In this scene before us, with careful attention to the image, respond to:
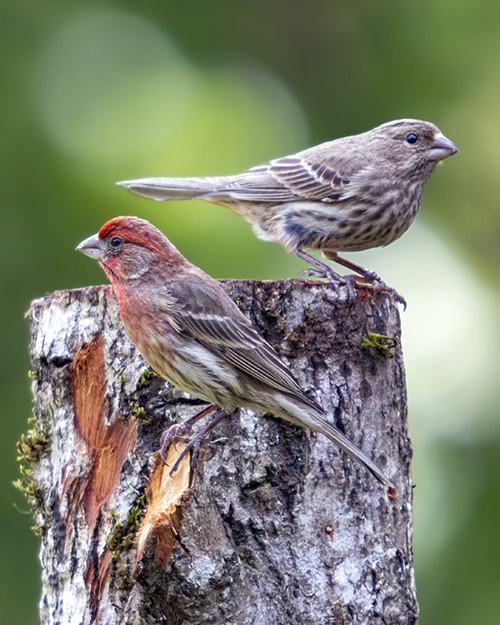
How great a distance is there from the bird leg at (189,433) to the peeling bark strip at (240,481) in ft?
0.19

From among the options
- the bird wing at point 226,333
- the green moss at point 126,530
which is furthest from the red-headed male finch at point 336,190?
the green moss at point 126,530

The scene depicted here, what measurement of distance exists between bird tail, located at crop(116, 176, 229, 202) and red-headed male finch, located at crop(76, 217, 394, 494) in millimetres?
1182

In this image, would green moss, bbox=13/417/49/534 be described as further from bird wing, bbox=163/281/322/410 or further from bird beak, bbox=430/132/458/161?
bird beak, bbox=430/132/458/161

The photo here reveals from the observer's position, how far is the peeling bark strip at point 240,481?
3.94 meters

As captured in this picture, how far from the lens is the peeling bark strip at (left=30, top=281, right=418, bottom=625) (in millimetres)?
3936

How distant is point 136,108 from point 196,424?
9.65 ft

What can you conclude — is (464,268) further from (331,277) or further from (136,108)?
(136,108)

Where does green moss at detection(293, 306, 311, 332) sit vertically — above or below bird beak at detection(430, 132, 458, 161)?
below

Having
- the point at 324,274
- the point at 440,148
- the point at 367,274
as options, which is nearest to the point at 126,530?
the point at 324,274

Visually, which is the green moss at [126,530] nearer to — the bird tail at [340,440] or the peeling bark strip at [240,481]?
the peeling bark strip at [240,481]

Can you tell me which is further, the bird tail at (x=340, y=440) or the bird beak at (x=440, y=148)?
the bird beak at (x=440, y=148)

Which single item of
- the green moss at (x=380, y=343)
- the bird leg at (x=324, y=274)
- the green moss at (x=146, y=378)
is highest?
the bird leg at (x=324, y=274)

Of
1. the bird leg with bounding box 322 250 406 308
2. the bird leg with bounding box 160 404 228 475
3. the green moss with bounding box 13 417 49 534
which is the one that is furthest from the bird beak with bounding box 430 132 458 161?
the green moss with bounding box 13 417 49 534

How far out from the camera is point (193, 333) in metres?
4.69
